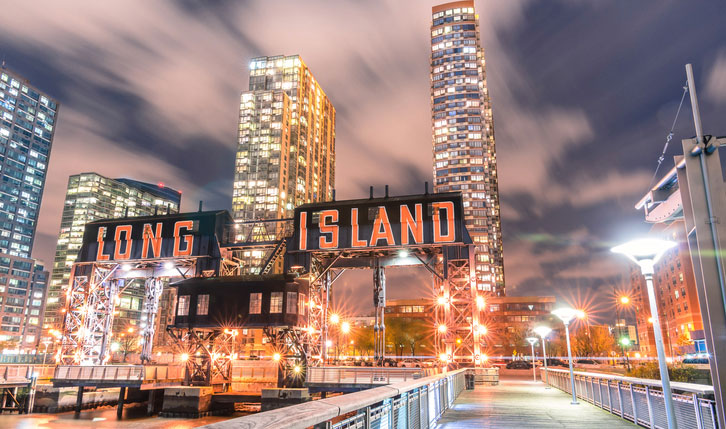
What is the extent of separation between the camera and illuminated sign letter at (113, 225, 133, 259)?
173ft

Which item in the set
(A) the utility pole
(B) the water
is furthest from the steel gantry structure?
(A) the utility pole

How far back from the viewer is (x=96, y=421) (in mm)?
41156

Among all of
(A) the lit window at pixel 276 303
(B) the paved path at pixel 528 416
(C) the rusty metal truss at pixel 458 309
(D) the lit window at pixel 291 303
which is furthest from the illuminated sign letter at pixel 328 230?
(B) the paved path at pixel 528 416

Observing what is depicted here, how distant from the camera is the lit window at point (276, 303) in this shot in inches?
1708

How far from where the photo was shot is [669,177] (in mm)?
7102

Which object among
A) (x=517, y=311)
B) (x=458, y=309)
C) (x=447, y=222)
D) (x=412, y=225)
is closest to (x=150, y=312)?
(x=412, y=225)

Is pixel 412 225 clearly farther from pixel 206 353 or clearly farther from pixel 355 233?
pixel 206 353

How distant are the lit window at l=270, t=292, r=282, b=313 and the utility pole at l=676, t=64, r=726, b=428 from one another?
39571 millimetres

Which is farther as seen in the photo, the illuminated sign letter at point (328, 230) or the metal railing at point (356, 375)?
the illuminated sign letter at point (328, 230)

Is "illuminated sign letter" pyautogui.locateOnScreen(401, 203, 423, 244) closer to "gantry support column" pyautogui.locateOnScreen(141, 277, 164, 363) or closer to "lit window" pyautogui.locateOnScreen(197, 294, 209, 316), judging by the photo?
"lit window" pyautogui.locateOnScreen(197, 294, 209, 316)

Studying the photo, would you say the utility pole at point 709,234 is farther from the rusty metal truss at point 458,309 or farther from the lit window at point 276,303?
the lit window at point 276,303

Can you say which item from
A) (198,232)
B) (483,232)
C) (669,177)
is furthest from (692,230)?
(483,232)

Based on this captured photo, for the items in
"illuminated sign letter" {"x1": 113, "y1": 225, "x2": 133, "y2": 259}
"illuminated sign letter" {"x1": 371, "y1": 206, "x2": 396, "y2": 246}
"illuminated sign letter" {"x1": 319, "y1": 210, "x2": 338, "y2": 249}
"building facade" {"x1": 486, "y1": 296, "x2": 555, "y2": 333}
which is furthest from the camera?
"building facade" {"x1": 486, "y1": 296, "x2": 555, "y2": 333}

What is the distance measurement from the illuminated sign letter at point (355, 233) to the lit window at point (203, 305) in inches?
587
